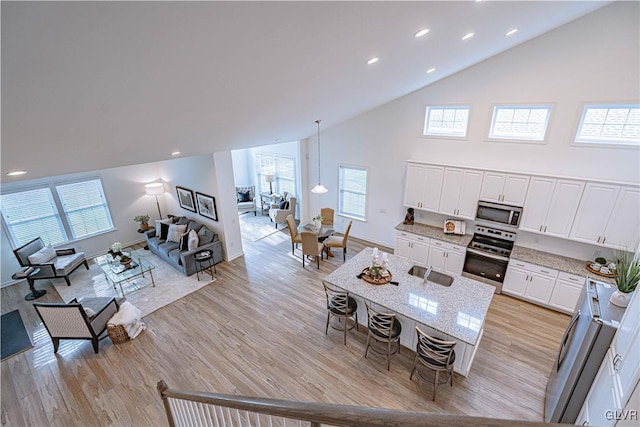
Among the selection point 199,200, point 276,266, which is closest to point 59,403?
point 276,266

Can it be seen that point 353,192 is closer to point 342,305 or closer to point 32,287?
point 342,305

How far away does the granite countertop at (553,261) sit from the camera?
5.11 meters

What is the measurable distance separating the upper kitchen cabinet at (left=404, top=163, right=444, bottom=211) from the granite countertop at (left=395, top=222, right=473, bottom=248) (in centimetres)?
54

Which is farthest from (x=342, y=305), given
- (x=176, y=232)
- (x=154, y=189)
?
(x=154, y=189)

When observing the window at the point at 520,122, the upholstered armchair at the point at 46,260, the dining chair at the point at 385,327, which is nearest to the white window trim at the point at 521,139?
the window at the point at 520,122

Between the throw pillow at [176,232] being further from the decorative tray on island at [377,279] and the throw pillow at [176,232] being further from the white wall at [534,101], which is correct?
the decorative tray on island at [377,279]

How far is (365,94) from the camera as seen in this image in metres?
5.48

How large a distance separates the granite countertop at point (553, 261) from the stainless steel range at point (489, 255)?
0.64 ft

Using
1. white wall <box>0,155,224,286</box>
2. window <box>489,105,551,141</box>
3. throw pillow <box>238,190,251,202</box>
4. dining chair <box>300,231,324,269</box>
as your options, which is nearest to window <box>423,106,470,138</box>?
window <box>489,105,551,141</box>

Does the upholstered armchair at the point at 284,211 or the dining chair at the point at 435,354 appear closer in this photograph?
the dining chair at the point at 435,354

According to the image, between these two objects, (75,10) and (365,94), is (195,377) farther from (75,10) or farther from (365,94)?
(365,94)

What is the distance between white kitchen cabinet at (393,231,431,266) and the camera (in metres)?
6.73

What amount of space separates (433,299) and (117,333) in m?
5.38

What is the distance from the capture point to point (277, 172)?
34.2ft
